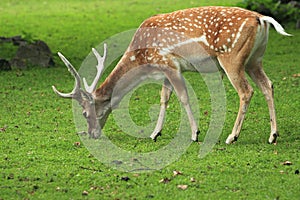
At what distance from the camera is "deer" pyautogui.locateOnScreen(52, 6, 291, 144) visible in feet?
25.3

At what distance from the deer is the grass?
0.43 m

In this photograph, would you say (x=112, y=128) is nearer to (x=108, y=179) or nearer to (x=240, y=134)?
(x=240, y=134)

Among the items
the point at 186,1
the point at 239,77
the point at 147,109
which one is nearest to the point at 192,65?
the point at 239,77

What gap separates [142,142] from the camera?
8.23 metres

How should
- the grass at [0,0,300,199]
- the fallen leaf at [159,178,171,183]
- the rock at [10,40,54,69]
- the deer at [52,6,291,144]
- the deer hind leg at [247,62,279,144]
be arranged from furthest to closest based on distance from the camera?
1. the rock at [10,40,54,69]
2. the deer hind leg at [247,62,279,144]
3. the deer at [52,6,291,144]
4. the fallen leaf at [159,178,171,183]
5. the grass at [0,0,300,199]

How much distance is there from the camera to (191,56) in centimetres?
807

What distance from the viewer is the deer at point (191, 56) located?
7.72 metres

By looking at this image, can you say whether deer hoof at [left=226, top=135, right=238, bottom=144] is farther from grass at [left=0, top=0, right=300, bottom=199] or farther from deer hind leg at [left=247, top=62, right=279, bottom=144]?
deer hind leg at [left=247, top=62, right=279, bottom=144]

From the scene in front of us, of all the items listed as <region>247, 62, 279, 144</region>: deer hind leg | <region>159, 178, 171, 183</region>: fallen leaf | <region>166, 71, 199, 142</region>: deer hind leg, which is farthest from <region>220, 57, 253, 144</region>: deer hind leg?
<region>159, 178, 171, 183</region>: fallen leaf

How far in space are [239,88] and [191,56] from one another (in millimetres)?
707

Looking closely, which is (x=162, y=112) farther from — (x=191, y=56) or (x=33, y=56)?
(x=33, y=56)

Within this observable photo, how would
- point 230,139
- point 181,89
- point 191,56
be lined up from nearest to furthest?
1. point 230,139
2. point 191,56
3. point 181,89

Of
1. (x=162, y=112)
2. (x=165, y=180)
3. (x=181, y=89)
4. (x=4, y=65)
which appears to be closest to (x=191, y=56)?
(x=181, y=89)

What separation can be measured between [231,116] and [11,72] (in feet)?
17.0
